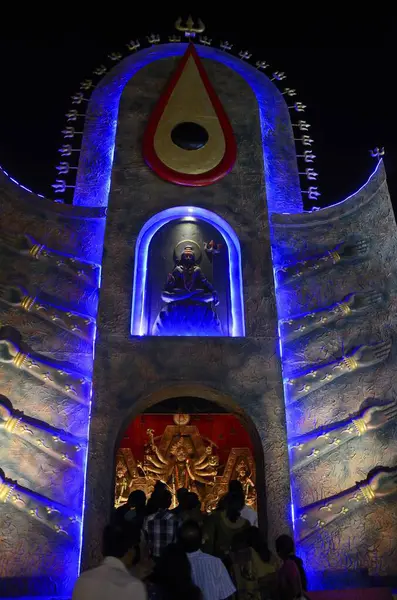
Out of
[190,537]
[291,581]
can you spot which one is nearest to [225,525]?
[291,581]

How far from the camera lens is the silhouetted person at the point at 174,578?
280 centimetres

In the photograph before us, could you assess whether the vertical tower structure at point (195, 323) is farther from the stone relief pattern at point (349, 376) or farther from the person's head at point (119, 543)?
the person's head at point (119, 543)

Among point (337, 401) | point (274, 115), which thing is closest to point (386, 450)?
point (337, 401)

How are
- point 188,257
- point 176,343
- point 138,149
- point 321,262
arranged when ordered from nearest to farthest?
1. point 176,343
2. point 321,262
3. point 188,257
4. point 138,149

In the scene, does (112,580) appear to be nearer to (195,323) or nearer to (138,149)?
(195,323)

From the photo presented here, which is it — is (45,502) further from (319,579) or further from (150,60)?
(150,60)

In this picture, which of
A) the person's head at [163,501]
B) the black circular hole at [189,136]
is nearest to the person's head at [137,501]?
the person's head at [163,501]

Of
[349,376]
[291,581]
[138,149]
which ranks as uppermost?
[138,149]

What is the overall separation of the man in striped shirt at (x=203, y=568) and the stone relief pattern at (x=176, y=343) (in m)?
3.17

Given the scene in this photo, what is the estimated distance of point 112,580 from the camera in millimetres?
2471

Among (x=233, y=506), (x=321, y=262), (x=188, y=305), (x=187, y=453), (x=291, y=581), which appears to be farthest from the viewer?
(x=187, y=453)

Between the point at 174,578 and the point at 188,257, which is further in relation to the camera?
the point at 188,257

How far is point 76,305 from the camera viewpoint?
7.82m

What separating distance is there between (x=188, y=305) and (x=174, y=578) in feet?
17.7
